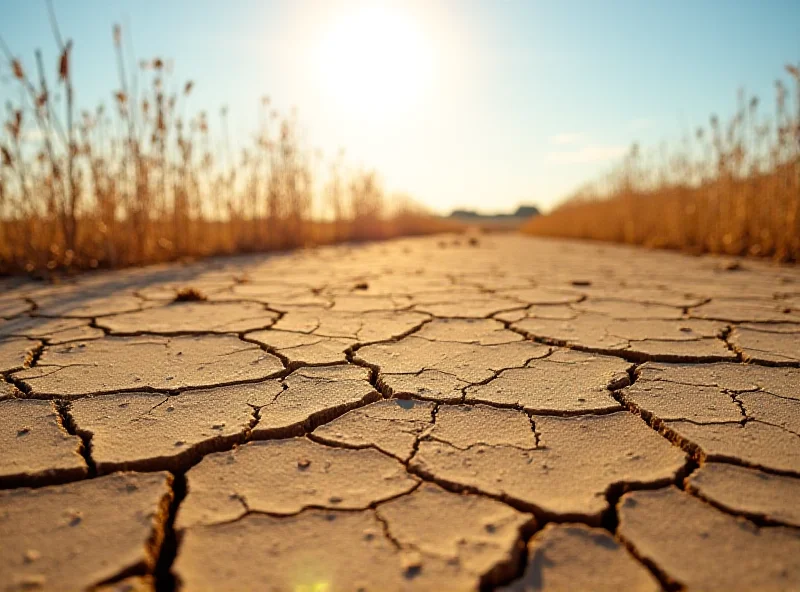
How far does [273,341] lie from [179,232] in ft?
11.6

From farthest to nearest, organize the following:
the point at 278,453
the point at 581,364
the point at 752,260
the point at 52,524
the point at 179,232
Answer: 1. the point at 179,232
2. the point at 752,260
3. the point at 581,364
4. the point at 278,453
5. the point at 52,524

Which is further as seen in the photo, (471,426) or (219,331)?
(219,331)

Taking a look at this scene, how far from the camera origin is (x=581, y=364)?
5.33 ft

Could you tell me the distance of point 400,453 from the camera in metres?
1.06

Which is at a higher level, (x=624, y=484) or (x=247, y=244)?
(x=247, y=244)

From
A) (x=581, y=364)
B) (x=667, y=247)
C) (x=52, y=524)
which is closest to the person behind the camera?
(x=52, y=524)

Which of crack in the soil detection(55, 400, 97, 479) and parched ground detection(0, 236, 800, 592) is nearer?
parched ground detection(0, 236, 800, 592)

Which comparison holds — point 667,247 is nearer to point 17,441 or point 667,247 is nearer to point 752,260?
point 752,260

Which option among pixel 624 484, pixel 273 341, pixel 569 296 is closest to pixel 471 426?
pixel 624 484

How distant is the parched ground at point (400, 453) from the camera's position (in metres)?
0.75

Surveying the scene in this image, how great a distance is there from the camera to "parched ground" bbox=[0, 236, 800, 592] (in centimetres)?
75

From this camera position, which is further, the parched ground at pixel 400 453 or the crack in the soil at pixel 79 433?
the crack in the soil at pixel 79 433

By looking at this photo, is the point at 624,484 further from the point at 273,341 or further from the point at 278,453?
the point at 273,341

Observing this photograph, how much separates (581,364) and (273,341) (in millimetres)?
1056
